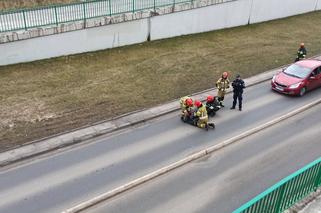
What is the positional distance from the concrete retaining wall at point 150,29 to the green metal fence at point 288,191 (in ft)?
49.2

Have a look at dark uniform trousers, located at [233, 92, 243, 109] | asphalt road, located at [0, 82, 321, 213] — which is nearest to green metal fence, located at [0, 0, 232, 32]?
asphalt road, located at [0, 82, 321, 213]

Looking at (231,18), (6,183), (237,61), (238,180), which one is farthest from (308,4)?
(6,183)

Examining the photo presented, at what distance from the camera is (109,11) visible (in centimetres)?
2241

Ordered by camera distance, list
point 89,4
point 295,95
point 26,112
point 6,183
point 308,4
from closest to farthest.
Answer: point 6,183, point 26,112, point 295,95, point 89,4, point 308,4

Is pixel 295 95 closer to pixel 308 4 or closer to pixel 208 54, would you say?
pixel 208 54

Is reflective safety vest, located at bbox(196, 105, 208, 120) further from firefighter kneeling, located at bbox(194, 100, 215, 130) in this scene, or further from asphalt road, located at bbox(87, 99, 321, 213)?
asphalt road, located at bbox(87, 99, 321, 213)

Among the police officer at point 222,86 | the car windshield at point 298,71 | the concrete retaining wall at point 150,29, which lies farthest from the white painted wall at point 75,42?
the car windshield at point 298,71

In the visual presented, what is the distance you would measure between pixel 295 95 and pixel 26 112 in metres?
12.5

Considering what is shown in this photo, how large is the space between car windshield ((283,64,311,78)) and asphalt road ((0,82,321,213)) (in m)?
2.78

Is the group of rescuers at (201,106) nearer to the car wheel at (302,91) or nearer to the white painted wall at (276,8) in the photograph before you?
the car wheel at (302,91)

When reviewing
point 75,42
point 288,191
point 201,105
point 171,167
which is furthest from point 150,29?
point 288,191

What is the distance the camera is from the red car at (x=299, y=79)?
18953 millimetres

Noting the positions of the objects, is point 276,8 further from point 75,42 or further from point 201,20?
point 75,42

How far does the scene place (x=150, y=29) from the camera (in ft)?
79.4
